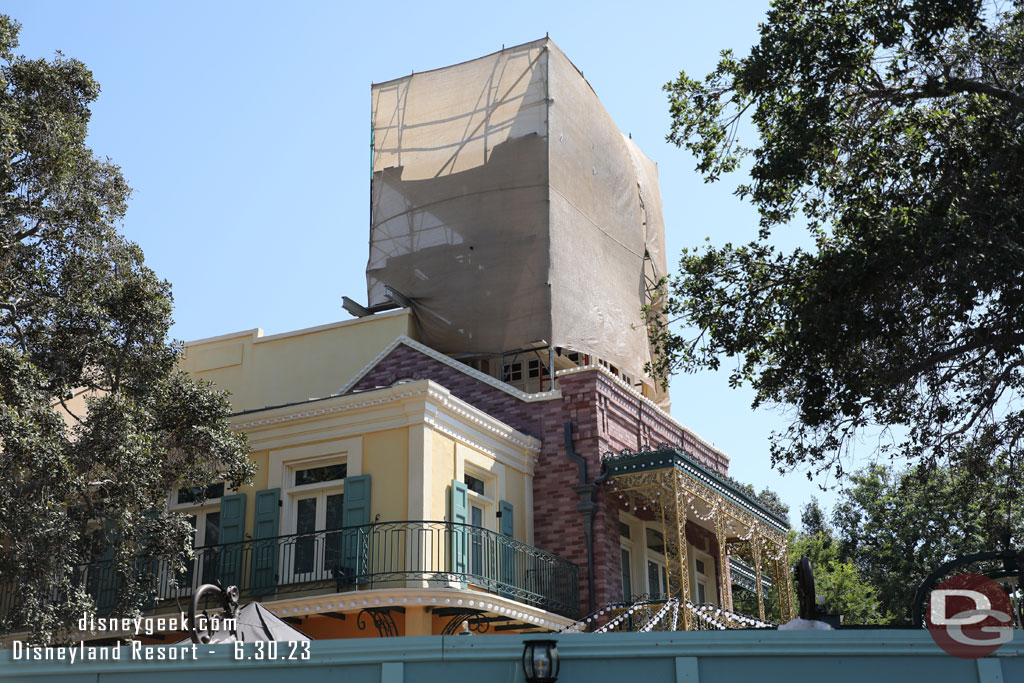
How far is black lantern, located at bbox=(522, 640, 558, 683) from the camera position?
282 inches

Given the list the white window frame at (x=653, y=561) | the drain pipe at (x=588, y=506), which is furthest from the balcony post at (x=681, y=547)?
the white window frame at (x=653, y=561)

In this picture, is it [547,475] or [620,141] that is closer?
[547,475]

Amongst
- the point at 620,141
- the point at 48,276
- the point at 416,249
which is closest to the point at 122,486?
the point at 48,276

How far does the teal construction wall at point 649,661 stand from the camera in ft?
23.2

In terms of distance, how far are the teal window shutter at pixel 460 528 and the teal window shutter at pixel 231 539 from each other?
333 centimetres

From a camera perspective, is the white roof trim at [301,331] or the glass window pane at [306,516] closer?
the glass window pane at [306,516]

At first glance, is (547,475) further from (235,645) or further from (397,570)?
(235,645)

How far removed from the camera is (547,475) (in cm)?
1948

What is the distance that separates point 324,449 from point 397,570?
8.84ft

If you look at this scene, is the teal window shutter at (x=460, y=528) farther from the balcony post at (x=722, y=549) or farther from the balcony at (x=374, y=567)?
the balcony post at (x=722, y=549)

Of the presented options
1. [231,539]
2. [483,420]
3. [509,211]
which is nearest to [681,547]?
[483,420]

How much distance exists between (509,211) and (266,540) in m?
9.25

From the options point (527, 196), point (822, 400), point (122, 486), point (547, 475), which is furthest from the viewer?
point (527, 196)

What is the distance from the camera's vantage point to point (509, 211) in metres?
23.0
